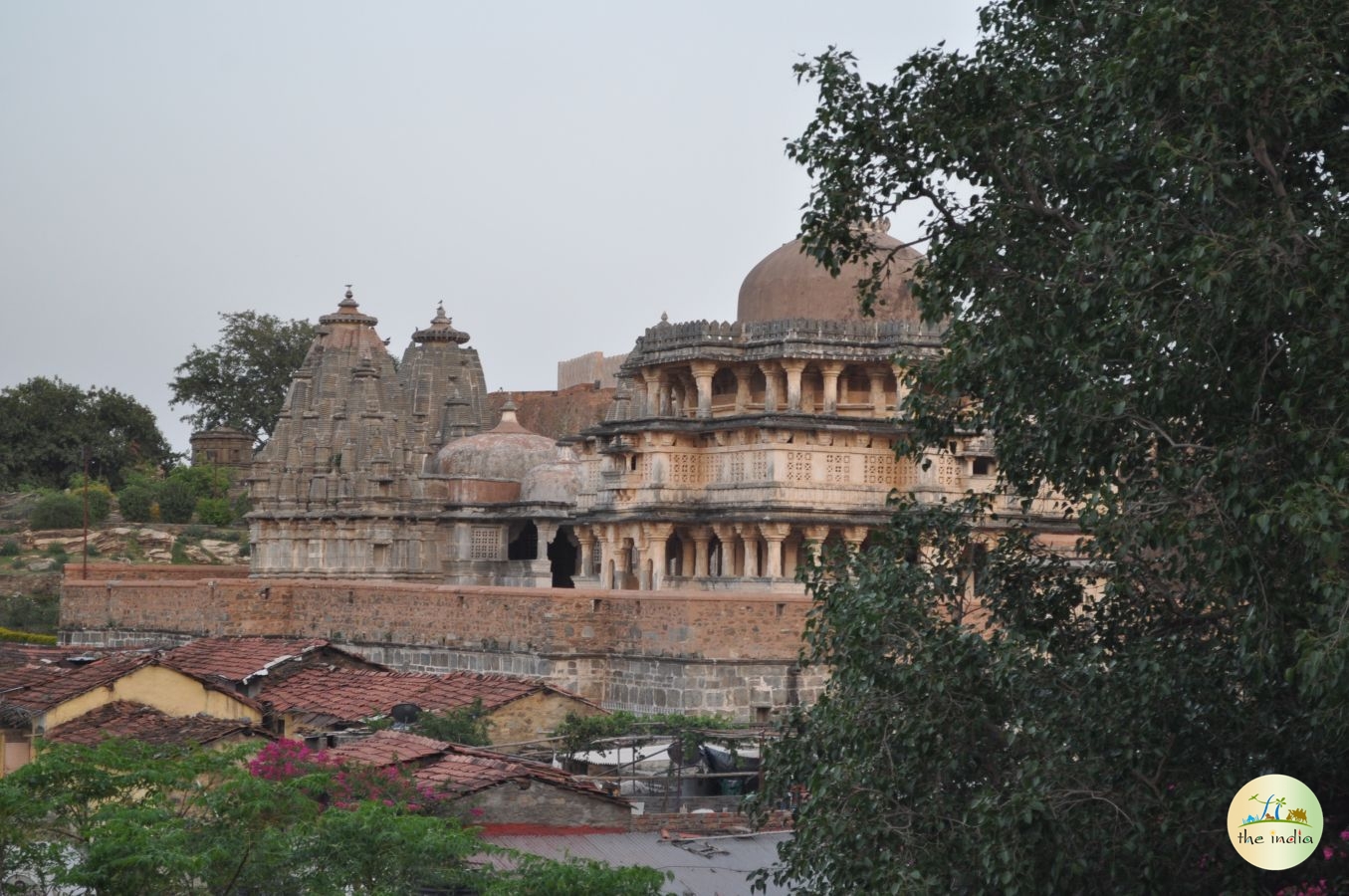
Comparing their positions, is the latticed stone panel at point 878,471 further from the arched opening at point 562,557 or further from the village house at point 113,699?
the arched opening at point 562,557

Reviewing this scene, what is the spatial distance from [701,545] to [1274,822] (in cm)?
2339

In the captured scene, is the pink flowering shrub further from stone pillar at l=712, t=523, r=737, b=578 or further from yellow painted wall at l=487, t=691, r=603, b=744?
stone pillar at l=712, t=523, r=737, b=578

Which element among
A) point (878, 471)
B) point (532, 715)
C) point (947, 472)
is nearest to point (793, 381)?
point (878, 471)

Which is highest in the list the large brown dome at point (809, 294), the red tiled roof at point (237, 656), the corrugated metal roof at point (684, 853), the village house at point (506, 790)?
the large brown dome at point (809, 294)

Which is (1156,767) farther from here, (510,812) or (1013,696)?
(510,812)

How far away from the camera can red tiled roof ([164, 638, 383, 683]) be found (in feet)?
90.7

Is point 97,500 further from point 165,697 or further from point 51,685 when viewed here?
point 165,697

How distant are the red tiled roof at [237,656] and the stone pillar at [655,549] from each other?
21.0ft

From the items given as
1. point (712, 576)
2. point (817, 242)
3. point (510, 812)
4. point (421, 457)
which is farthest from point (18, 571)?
point (817, 242)

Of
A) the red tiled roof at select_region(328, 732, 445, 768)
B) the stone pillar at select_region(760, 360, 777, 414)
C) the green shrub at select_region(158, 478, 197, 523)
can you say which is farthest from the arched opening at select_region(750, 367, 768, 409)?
the green shrub at select_region(158, 478, 197, 523)

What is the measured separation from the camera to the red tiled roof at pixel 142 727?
2093cm

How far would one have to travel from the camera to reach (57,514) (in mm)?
62812

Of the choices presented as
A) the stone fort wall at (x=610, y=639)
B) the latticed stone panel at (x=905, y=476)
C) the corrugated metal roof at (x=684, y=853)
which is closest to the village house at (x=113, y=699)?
the stone fort wall at (x=610, y=639)

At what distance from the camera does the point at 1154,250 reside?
11.2 meters
